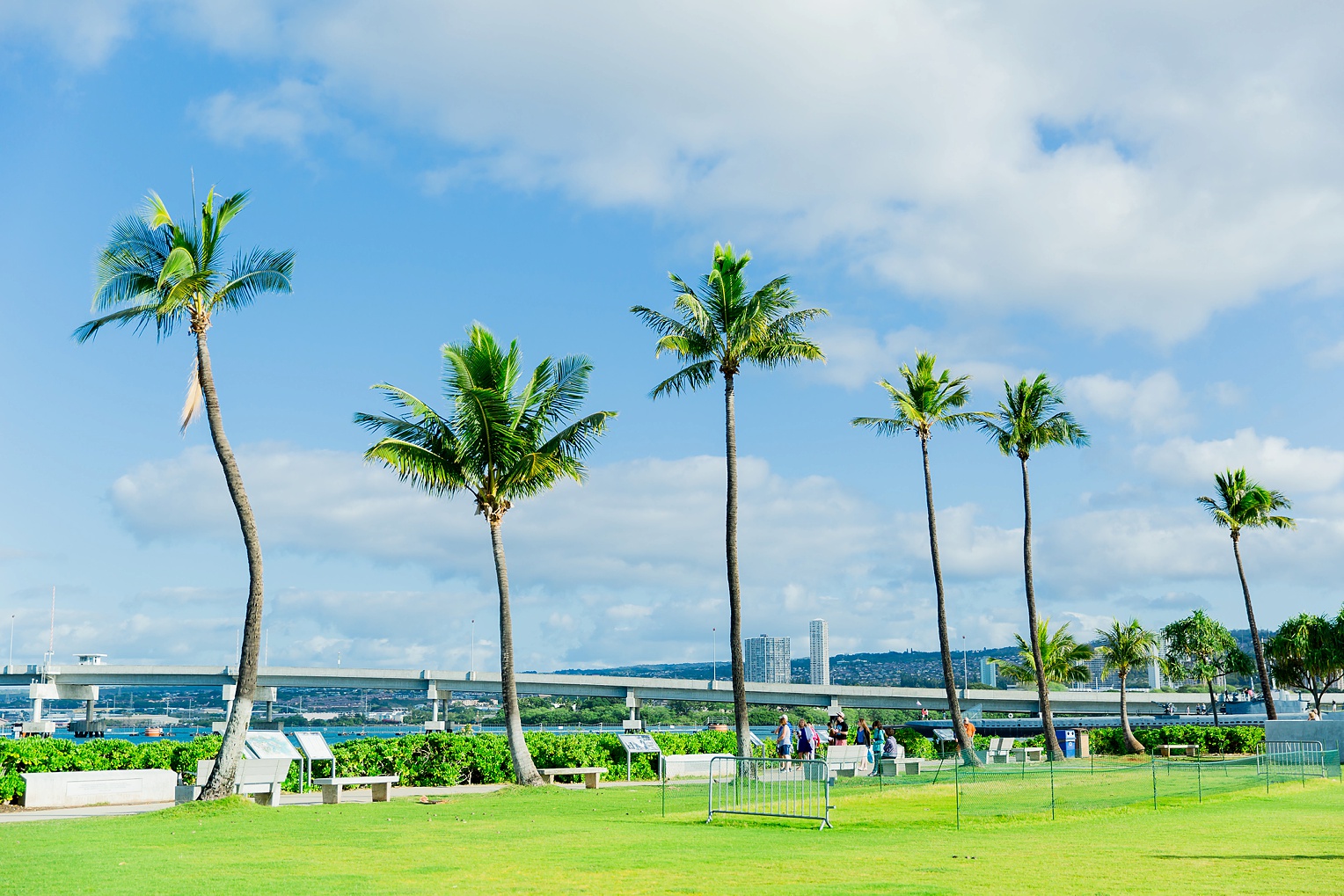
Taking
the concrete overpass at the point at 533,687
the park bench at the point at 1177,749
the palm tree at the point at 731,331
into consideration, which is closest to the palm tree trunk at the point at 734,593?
the palm tree at the point at 731,331

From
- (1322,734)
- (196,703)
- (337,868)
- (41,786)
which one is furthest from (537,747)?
(196,703)

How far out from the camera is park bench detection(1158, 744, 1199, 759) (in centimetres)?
4255

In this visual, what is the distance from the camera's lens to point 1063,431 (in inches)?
1620

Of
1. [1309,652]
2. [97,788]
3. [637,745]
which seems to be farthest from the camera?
[1309,652]

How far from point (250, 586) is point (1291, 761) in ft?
74.8

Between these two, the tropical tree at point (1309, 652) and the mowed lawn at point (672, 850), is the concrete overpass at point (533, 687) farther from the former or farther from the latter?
the mowed lawn at point (672, 850)

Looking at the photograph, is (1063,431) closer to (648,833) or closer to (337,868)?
(648,833)

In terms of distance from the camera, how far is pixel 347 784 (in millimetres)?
20688

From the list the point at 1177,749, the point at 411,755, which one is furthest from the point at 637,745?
the point at 1177,749

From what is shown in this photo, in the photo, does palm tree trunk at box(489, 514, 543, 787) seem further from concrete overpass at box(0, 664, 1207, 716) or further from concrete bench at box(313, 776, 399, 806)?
concrete overpass at box(0, 664, 1207, 716)

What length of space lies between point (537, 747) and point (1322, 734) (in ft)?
75.6

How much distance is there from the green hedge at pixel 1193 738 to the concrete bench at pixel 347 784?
103ft

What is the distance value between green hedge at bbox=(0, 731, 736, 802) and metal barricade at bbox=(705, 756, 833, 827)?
36.5 ft

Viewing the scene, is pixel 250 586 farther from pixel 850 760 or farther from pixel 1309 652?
pixel 1309 652
